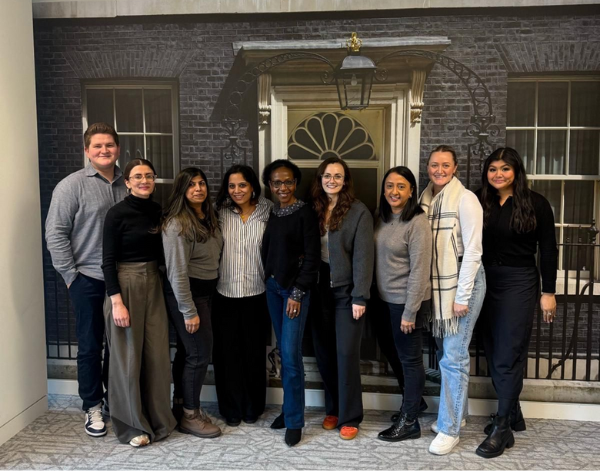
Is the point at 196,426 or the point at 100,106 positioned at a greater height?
the point at 100,106

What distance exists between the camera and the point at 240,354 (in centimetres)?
306

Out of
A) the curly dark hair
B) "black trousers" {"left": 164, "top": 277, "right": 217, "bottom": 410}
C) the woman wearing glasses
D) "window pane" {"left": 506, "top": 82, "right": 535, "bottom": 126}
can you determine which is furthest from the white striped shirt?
"window pane" {"left": 506, "top": 82, "right": 535, "bottom": 126}

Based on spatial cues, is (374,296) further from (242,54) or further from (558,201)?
(242,54)

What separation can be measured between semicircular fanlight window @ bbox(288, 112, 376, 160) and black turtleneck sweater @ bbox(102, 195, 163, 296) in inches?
42.4

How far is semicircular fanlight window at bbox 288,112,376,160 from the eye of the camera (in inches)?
126

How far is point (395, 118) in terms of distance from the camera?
3.17 meters

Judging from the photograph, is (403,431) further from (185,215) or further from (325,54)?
(325,54)

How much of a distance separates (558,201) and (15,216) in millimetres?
3449

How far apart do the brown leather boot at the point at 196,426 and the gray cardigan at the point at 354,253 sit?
115 centimetres

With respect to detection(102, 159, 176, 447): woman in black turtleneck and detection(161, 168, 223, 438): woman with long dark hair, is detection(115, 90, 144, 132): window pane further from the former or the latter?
detection(161, 168, 223, 438): woman with long dark hair

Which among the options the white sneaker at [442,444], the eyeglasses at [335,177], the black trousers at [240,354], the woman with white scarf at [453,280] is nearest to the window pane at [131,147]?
the black trousers at [240,354]

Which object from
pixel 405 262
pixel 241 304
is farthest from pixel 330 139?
pixel 241 304

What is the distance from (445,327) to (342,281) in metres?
0.64

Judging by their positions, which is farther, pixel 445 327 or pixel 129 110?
pixel 129 110
